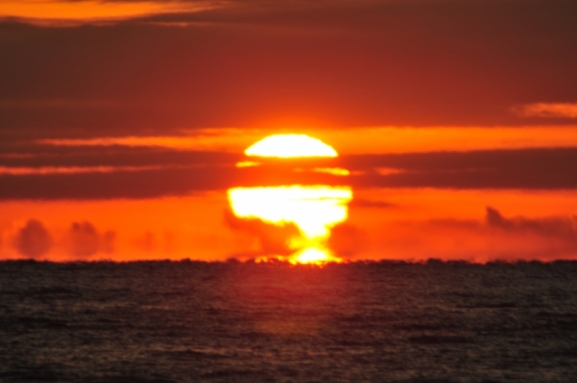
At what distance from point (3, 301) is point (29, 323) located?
4606cm

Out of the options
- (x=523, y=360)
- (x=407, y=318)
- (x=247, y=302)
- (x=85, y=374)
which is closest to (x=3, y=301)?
(x=247, y=302)

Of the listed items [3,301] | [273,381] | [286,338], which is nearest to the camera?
[273,381]

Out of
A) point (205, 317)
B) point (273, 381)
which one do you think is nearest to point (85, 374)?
point (273, 381)

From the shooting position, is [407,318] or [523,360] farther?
[407,318]

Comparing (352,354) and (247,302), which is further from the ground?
(247,302)

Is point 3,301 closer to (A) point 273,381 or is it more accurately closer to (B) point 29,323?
(B) point 29,323

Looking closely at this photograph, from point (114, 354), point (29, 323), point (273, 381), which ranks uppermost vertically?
point (29, 323)

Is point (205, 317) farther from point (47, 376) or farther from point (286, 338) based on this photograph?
point (47, 376)

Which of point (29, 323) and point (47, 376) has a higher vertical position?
point (29, 323)

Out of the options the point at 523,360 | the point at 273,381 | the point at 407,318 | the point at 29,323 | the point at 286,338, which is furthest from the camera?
the point at 407,318

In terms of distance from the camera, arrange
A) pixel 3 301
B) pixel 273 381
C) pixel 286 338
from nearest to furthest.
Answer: pixel 273 381 → pixel 286 338 → pixel 3 301

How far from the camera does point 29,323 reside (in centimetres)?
13488

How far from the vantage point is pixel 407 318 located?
144625 millimetres

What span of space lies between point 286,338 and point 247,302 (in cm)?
6165
